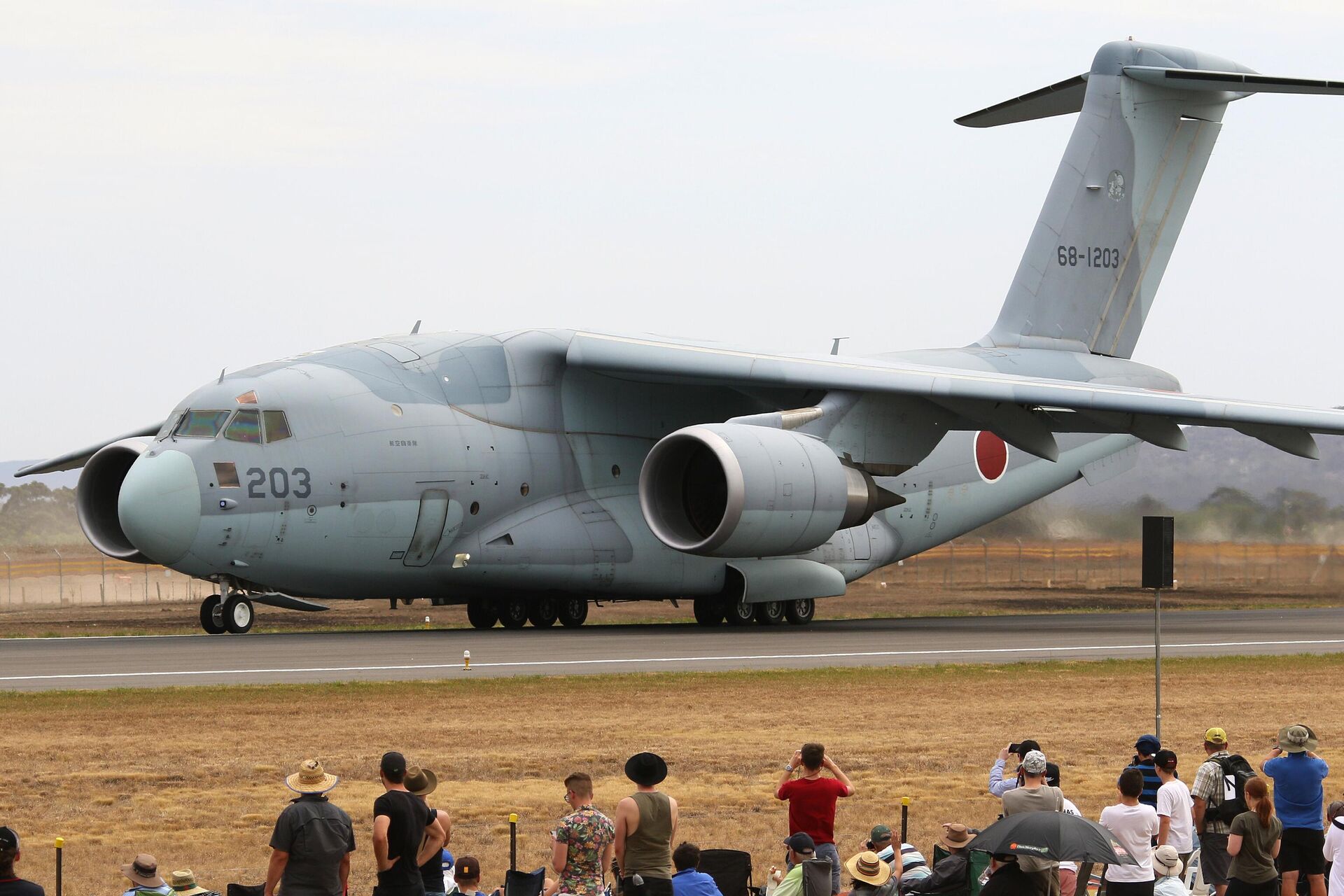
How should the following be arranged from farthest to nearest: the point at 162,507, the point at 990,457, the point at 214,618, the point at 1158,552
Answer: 1. the point at 990,457
2. the point at 214,618
3. the point at 162,507
4. the point at 1158,552

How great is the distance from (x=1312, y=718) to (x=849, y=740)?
14.2 feet

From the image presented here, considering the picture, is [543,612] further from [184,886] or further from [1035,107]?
[184,886]

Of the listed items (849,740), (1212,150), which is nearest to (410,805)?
(849,740)

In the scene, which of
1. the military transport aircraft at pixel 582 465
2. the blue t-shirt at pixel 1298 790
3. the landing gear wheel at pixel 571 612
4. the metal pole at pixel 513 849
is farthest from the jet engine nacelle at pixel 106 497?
the blue t-shirt at pixel 1298 790

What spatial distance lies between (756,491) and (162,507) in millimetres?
6698

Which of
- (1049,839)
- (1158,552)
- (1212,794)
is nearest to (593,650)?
(1158,552)

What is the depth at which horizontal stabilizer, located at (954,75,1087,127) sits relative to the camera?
29.9 m

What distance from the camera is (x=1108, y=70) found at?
1137 inches

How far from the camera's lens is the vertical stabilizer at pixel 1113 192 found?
2869 centimetres

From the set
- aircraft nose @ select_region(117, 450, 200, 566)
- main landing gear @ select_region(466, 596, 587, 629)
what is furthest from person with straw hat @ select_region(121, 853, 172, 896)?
main landing gear @ select_region(466, 596, 587, 629)

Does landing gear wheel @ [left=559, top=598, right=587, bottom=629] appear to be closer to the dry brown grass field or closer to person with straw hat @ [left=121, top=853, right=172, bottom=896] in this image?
the dry brown grass field

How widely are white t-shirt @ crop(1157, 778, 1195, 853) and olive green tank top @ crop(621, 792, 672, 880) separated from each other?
2.62 meters

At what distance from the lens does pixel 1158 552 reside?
1502 centimetres

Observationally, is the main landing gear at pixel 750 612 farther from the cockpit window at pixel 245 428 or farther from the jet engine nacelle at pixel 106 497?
the jet engine nacelle at pixel 106 497
